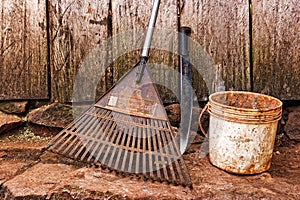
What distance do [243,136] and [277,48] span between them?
676 mm

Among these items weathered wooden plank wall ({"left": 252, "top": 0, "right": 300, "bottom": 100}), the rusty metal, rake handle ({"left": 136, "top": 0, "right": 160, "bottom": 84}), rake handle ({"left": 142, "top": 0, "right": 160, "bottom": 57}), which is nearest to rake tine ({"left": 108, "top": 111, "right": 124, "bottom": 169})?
the rusty metal

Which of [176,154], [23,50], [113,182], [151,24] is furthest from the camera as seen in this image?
[23,50]

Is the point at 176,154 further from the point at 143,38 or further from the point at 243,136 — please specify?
the point at 143,38

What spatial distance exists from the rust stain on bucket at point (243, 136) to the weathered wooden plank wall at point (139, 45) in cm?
40

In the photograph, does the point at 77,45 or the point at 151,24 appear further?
the point at 77,45

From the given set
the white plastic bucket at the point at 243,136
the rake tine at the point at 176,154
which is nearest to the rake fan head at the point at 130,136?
the rake tine at the point at 176,154

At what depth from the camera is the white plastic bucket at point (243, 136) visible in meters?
1.48

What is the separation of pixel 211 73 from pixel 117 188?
0.90 metres

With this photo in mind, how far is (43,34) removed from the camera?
191cm

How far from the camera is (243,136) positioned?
1.51 meters

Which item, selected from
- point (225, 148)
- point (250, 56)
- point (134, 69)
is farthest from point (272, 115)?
point (134, 69)

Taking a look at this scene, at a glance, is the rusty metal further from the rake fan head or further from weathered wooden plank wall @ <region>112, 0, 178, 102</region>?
weathered wooden plank wall @ <region>112, 0, 178, 102</region>

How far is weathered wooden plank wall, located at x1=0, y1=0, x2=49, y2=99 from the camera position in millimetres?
1891

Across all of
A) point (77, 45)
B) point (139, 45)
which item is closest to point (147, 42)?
point (139, 45)
